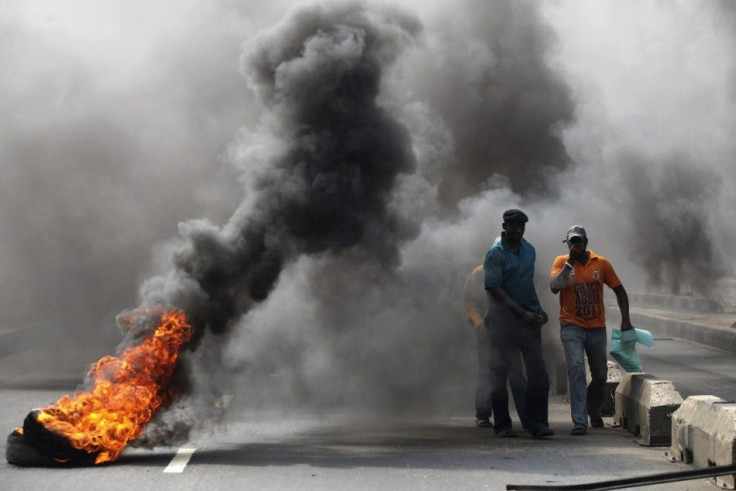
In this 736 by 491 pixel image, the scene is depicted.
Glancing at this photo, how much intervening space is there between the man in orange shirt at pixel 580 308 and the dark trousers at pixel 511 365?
26cm

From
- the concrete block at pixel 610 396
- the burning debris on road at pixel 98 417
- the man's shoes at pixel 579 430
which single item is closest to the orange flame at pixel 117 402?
the burning debris on road at pixel 98 417

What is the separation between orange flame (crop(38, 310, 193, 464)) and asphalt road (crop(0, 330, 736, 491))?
0.17 m

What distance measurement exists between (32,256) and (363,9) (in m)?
15.9

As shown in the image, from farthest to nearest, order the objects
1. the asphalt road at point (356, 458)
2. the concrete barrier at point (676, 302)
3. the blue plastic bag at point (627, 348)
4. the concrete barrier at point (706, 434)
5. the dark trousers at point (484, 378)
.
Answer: the concrete barrier at point (676, 302) → the blue plastic bag at point (627, 348) → the dark trousers at point (484, 378) → the asphalt road at point (356, 458) → the concrete barrier at point (706, 434)

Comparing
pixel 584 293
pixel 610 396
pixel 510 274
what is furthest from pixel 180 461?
pixel 610 396

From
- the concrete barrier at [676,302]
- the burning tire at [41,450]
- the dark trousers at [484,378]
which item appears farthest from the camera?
the concrete barrier at [676,302]

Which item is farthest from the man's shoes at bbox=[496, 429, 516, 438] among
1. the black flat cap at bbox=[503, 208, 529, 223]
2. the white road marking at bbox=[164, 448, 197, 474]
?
the white road marking at bbox=[164, 448, 197, 474]

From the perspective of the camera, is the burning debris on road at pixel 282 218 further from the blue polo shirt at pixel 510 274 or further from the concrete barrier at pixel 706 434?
the concrete barrier at pixel 706 434

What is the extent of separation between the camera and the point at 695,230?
16766 mm

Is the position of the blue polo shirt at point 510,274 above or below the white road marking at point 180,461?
above

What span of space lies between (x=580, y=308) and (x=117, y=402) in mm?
3644

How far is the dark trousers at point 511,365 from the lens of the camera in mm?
9031

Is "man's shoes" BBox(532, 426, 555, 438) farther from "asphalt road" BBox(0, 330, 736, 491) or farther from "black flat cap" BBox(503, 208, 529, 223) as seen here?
"black flat cap" BBox(503, 208, 529, 223)

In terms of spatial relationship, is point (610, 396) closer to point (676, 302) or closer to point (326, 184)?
point (326, 184)
